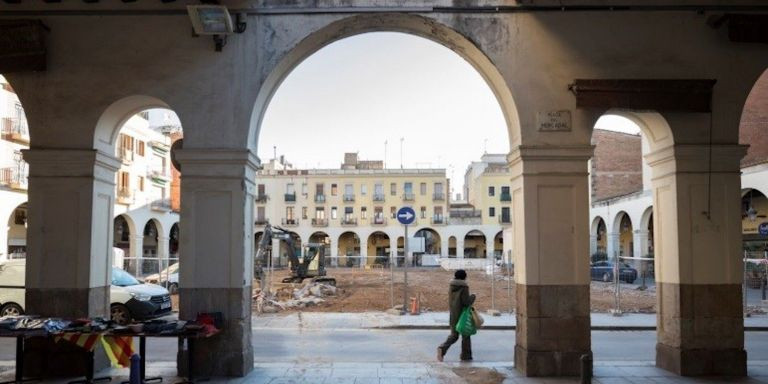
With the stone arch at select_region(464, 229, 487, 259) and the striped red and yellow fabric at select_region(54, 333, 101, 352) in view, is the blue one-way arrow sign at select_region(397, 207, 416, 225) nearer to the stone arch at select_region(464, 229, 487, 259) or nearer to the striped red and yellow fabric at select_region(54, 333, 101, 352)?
the striped red and yellow fabric at select_region(54, 333, 101, 352)

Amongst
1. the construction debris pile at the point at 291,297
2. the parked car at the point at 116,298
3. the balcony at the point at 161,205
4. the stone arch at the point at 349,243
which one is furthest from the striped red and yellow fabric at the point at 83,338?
the stone arch at the point at 349,243

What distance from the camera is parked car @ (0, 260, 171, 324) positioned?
1541cm

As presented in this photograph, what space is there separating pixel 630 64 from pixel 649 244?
3310cm

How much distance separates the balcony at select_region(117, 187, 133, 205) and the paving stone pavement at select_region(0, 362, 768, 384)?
101ft

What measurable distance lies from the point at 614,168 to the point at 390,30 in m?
43.3

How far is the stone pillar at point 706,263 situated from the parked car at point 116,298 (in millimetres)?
12464

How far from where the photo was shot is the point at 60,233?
8719 millimetres

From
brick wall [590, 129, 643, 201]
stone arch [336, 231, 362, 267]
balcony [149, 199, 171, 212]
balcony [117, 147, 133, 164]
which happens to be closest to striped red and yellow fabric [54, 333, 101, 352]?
balcony [117, 147, 133, 164]

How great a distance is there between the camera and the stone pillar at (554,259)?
28.3 feet

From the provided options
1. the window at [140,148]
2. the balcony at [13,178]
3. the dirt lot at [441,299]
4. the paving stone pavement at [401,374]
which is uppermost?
the window at [140,148]

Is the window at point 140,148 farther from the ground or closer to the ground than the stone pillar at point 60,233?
farther from the ground

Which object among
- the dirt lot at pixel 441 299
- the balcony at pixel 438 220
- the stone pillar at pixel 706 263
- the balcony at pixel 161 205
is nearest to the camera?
the stone pillar at pixel 706 263

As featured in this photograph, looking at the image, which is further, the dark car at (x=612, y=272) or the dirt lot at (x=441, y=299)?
the dark car at (x=612, y=272)

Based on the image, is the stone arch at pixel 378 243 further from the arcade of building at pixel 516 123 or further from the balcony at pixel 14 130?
the arcade of building at pixel 516 123
